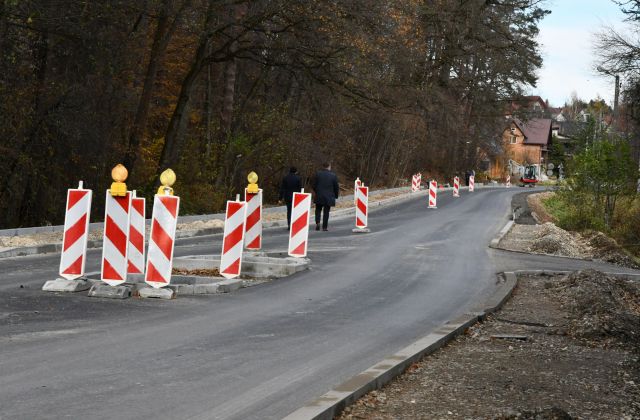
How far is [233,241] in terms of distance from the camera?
14047mm

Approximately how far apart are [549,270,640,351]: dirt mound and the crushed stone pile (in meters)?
5.68

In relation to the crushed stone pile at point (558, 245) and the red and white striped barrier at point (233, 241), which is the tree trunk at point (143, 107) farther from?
the red and white striped barrier at point (233, 241)

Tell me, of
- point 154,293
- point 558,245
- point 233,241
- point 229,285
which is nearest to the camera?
point 154,293

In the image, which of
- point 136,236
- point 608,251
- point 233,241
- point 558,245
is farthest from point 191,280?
point 608,251

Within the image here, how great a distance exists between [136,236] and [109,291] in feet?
3.43

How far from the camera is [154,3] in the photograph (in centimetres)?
2427

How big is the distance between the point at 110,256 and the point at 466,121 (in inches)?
2730

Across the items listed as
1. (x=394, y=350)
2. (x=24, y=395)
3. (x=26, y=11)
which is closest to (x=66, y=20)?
(x=26, y=11)

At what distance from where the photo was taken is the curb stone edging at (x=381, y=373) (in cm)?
587

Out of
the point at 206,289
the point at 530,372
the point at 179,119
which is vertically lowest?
the point at 206,289

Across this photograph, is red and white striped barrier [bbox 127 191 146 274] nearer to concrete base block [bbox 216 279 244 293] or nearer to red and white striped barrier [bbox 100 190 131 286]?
red and white striped barrier [bbox 100 190 131 286]

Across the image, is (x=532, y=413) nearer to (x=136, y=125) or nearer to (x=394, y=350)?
(x=394, y=350)

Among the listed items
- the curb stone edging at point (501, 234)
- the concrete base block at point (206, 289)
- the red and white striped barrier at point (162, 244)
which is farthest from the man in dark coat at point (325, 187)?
the red and white striped barrier at point (162, 244)

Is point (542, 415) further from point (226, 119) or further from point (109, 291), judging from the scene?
point (226, 119)
